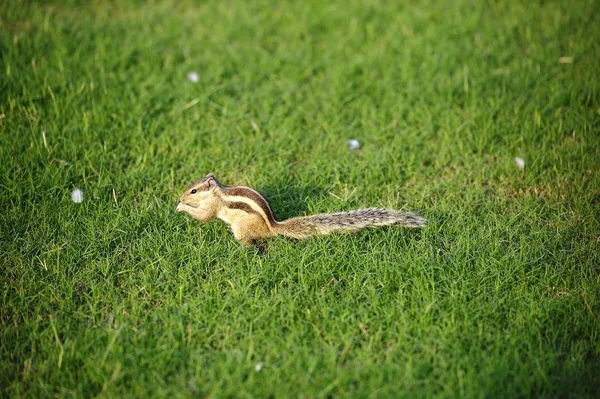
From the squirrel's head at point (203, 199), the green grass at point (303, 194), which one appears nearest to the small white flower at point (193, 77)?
the green grass at point (303, 194)

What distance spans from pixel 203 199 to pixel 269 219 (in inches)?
20.7

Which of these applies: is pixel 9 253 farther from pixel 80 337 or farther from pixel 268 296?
pixel 268 296

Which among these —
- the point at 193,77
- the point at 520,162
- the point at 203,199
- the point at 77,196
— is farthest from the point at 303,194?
the point at 193,77

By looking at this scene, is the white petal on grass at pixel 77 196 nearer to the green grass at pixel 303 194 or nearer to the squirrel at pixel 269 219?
the green grass at pixel 303 194

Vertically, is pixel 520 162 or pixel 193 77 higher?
pixel 193 77

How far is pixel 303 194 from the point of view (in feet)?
15.9

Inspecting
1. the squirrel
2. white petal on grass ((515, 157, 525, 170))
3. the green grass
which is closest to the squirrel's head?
the squirrel

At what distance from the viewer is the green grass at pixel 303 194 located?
3418mm

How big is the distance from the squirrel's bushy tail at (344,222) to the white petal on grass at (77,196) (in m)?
1.56

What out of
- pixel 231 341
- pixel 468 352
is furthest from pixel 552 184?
pixel 231 341

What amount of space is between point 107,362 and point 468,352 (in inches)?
79.6

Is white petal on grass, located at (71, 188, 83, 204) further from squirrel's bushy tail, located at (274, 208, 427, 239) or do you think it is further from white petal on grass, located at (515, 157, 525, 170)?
white petal on grass, located at (515, 157, 525, 170)

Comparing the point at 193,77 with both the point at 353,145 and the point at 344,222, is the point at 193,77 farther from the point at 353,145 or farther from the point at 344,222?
the point at 344,222

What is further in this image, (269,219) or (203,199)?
(203,199)
